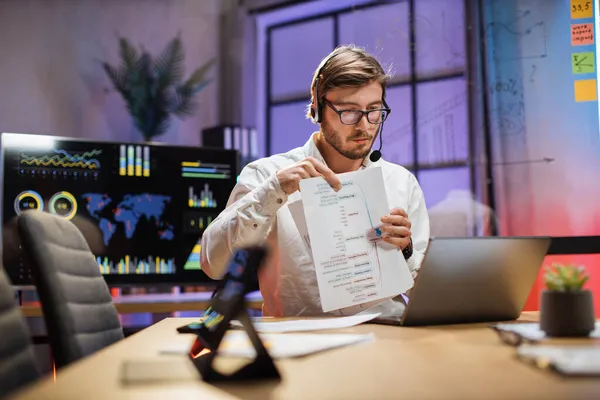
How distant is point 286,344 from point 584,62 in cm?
281

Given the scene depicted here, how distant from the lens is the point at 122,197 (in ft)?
10.3

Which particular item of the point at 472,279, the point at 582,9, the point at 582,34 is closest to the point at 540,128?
the point at 582,34

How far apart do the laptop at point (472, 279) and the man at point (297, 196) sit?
1.52 feet

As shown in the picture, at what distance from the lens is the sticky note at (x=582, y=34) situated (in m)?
3.31

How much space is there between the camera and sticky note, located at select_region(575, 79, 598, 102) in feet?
10.7

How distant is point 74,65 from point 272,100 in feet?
4.85

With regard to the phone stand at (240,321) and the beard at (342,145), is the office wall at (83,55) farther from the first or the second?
the phone stand at (240,321)

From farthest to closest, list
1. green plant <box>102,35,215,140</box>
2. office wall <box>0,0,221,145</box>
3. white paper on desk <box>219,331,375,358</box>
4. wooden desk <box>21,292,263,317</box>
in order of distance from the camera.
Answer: green plant <box>102,35,215,140</box>, office wall <box>0,0,221,145</box>, wooden desk <box>21,292,263,317</box>, white paper on desk <box>219,331,375,358</box>

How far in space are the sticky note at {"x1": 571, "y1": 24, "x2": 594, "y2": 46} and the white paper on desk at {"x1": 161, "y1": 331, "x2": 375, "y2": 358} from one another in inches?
105

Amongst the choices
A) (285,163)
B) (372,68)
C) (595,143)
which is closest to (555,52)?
(595,143)

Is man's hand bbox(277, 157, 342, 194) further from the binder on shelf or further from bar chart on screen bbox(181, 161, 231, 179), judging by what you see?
the binder on shelf

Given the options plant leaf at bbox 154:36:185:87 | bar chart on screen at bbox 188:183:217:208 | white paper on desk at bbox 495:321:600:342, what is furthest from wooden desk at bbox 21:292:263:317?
plant leaf at bbox 154:36:185:87

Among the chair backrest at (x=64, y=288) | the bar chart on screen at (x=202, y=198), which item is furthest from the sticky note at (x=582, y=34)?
the chair backrest at (x=64, y=288)

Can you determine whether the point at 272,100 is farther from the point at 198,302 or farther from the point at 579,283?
the point at 579,283
